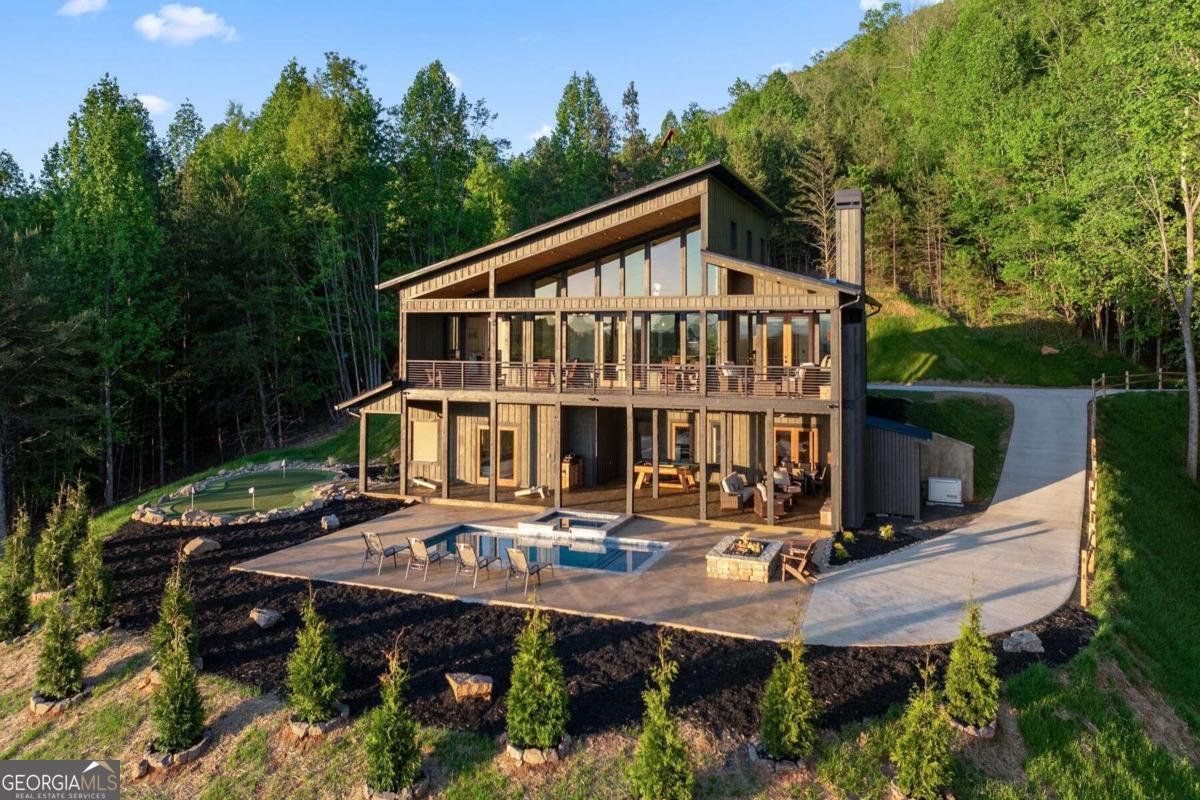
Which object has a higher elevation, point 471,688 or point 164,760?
point 471,688

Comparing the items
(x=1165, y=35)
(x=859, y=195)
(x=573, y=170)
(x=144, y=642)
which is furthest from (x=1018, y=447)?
(x=573, y=170)

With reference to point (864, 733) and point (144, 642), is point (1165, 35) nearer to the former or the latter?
point (864, 733)

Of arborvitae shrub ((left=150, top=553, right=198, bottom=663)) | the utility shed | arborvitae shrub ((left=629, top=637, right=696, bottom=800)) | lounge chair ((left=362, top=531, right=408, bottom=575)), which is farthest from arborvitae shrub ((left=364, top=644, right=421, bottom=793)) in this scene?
the utility shed

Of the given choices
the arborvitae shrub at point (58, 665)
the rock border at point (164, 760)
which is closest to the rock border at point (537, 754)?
the rock border at point (164, 760)

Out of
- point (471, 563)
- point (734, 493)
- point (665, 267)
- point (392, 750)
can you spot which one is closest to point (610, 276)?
point (665, 267)

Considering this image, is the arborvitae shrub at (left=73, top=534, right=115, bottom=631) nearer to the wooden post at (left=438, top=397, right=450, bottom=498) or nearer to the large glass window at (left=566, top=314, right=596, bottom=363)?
the wooden post at (left=438, top=397, right=450, bottom=498)

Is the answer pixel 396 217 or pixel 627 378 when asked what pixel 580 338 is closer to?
pixel 627 378
